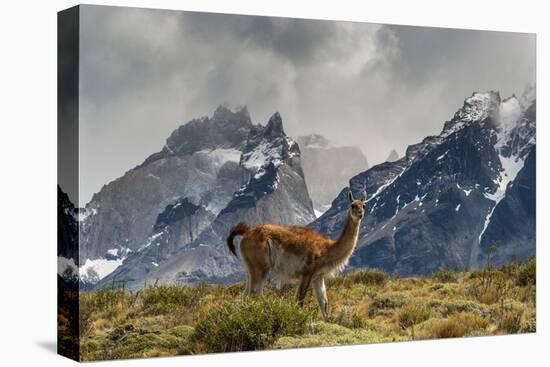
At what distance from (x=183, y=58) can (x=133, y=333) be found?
4179 mm

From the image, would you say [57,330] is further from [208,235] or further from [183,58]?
[183,58]

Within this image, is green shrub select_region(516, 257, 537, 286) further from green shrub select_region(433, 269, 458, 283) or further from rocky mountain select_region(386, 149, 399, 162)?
rocky mountain select_region(386, 149, 399, 162)

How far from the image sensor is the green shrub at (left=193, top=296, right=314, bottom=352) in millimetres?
17438

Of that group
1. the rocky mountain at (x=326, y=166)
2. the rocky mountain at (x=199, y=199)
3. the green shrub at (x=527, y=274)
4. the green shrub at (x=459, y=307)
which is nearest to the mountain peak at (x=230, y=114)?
the rocky mountain at (x=199, y=199)

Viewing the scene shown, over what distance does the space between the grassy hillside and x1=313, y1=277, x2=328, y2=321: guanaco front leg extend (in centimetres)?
12

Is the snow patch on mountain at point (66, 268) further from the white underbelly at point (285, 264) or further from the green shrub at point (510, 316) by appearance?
the green shrub at point (510, 316)

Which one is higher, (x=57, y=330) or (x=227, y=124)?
(x=227, y=124)

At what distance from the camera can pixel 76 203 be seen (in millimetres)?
16922

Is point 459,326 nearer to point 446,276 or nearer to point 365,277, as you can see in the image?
point 446,276

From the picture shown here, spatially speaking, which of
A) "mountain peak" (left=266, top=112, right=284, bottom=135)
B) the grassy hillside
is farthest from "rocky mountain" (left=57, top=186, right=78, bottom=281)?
"mountain peak" (left=266, top=112, right=284, bottom=135)

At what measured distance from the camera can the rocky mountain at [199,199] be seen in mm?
17594

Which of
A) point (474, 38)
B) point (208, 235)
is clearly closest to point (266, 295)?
point (208, 235)

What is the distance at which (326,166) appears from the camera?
18.9m

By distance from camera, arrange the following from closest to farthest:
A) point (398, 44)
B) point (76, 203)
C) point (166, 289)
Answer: point (76, 203) → point (166, 289) → point (398, 44)
